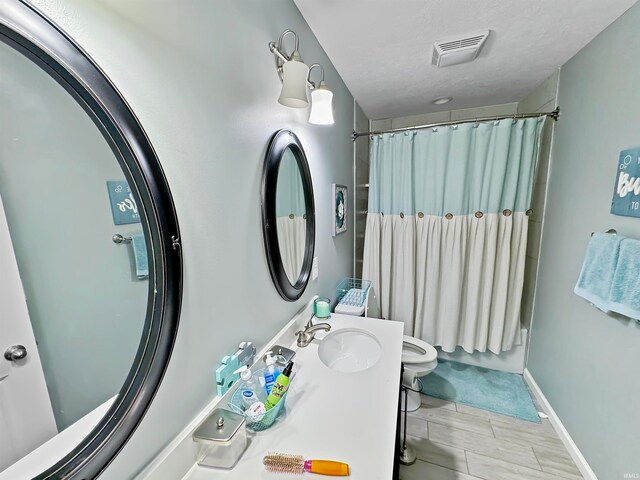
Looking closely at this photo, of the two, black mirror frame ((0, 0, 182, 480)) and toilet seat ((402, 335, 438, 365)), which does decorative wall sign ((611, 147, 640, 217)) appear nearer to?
toilet seat ((402, 335, 438, 365))

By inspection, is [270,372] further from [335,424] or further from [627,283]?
[627,283]

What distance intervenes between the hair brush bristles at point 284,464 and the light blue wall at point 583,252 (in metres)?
1.46

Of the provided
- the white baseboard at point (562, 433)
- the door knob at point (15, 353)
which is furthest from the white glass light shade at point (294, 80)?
the white baseboard at point (562, 433)

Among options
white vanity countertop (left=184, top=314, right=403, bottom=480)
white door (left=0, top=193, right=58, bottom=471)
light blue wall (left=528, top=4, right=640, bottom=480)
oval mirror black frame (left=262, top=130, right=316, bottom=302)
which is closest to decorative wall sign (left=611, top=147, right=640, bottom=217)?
light blue wall (left=528, top=4, right=640, bottom=480)

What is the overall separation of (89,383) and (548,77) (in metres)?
2.83

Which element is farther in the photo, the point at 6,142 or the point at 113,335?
the point at 113,335

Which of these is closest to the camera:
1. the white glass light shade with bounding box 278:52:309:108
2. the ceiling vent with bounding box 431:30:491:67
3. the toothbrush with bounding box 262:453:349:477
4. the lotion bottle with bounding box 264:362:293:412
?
the toothbrush with bounding box 262:453:349:477

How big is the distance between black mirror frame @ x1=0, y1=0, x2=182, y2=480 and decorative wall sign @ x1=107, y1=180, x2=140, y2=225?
0.5 inches

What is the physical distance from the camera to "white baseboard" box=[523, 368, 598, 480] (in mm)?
1331

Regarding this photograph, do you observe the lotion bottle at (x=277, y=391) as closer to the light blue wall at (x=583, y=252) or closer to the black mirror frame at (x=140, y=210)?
the black mirror frame at (x=140, y=210)

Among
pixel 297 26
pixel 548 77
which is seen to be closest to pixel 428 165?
pixel 548 77

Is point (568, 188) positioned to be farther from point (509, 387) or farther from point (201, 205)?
point (201, 205)

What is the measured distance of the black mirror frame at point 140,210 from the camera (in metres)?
0.37

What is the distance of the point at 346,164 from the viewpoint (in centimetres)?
202
